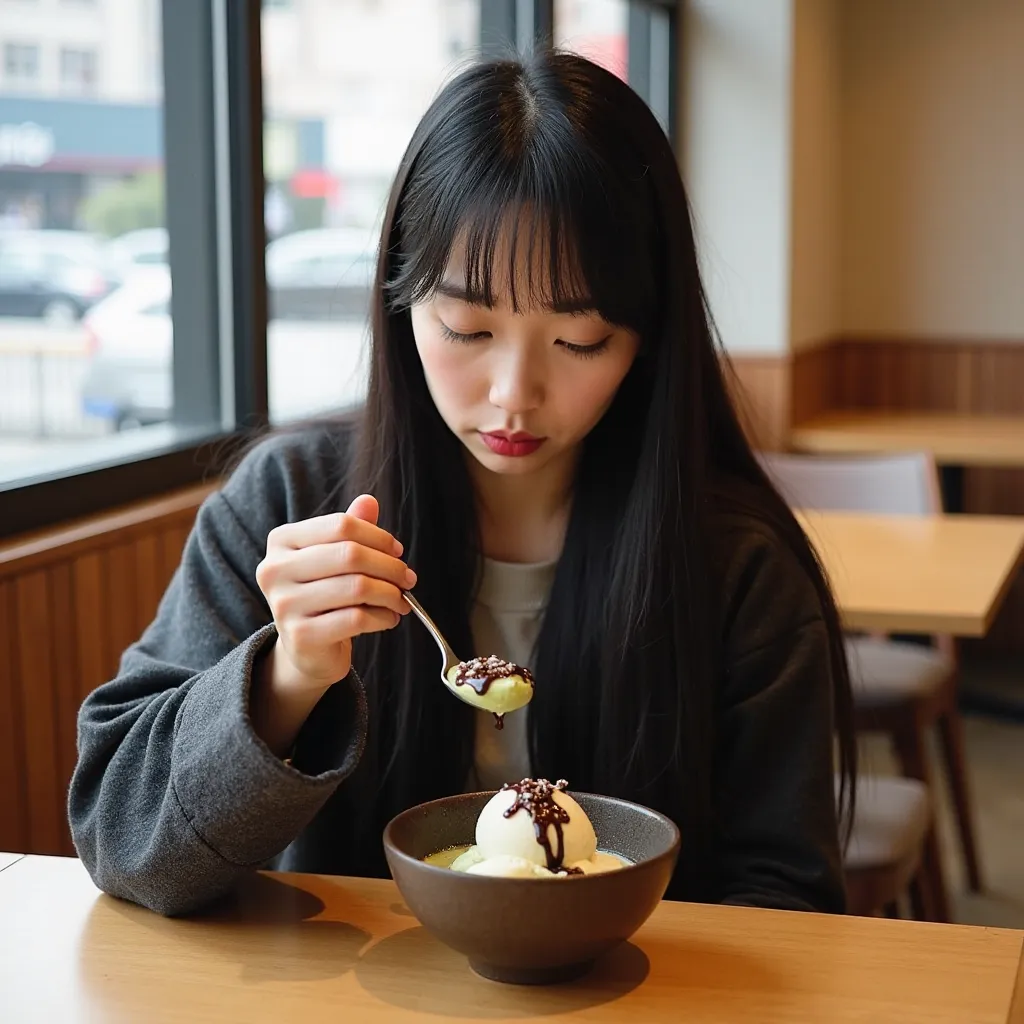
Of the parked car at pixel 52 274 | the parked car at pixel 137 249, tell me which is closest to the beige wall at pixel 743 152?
the parked car at pixel 137 249

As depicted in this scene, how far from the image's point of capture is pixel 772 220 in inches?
172

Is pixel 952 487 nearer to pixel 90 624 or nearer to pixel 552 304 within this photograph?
pixel 90 624

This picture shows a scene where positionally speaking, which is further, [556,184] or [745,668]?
[745,668]

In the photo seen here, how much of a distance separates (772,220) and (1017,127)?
93cm

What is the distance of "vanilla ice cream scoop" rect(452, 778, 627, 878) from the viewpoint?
83 centimetres

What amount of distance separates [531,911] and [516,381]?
0.43 metres

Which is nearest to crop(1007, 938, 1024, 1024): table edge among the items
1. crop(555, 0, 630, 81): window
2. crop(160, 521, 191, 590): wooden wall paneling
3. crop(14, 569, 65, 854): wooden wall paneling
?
crop(14, 569, 65, 854): wooden wall paneling

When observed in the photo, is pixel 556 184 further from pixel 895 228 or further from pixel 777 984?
pixel 895 228

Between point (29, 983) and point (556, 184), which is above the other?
point (556, 184)

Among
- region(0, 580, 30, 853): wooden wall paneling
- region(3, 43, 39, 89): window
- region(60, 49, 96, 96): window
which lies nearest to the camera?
region(0, 580, 30, 853): wooden wall paneling

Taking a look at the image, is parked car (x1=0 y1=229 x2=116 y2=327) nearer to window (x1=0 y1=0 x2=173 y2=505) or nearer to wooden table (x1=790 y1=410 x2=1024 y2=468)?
window (x1=0 y1=0 x2=173 y2=505)

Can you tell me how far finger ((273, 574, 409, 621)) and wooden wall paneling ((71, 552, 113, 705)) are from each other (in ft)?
3.60

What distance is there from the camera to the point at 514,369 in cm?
109

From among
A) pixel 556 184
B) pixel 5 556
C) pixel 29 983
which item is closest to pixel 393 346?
pixel 556 184
